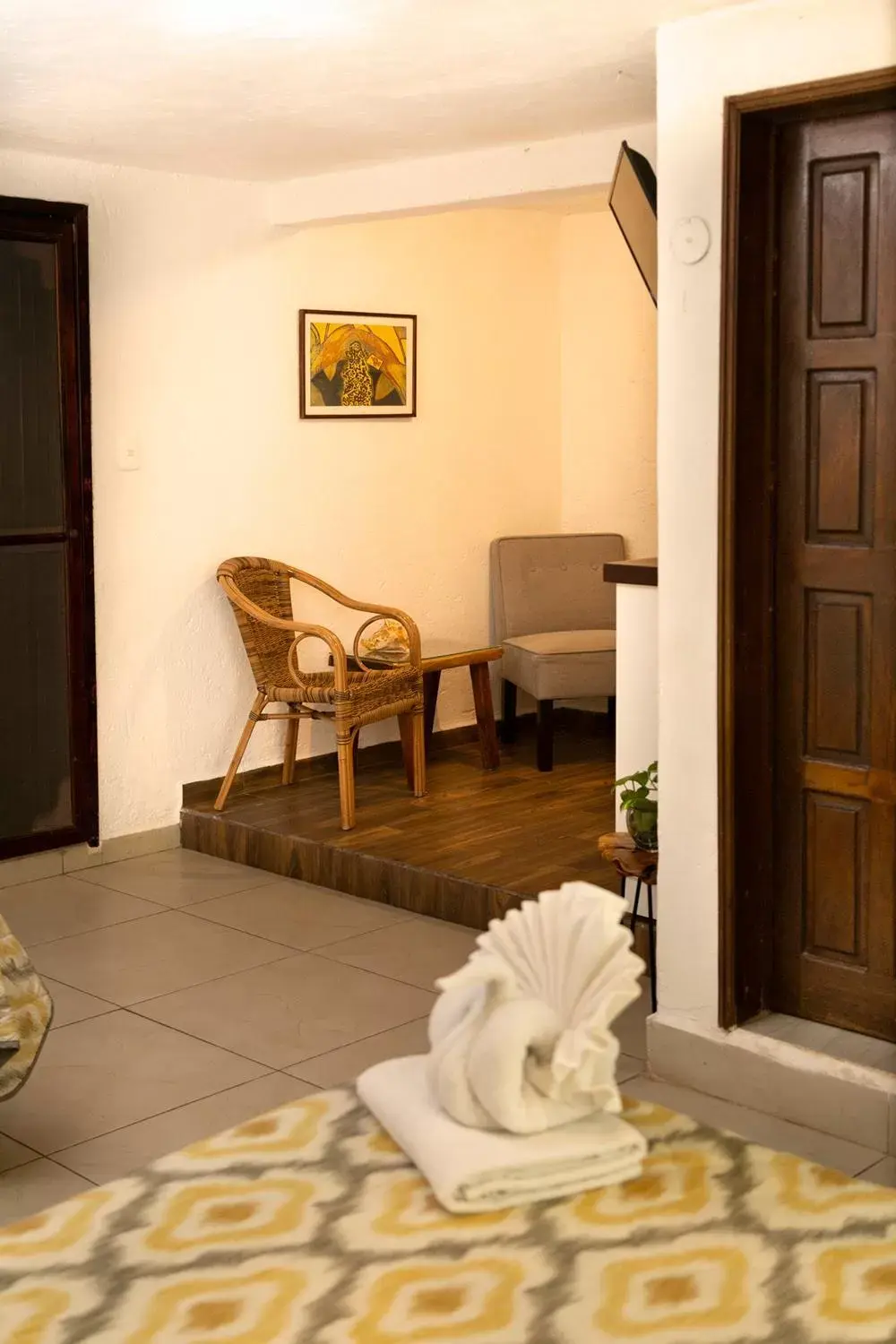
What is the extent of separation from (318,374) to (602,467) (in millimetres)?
1648

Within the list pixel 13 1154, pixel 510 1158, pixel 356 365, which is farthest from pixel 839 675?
pixel 356 365

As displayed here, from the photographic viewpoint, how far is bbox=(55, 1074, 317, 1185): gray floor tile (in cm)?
316

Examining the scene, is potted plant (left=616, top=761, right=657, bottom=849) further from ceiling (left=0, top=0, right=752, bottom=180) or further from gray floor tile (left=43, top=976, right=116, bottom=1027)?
ceiling (left=0, top=0, right=752, bottom=180)

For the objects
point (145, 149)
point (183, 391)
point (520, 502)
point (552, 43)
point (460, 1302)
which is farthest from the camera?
point (520, 502)

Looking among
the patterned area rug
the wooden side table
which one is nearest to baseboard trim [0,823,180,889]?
the wooden side table

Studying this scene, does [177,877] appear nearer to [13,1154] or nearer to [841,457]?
[13,1154]

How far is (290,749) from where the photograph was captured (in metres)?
5.82

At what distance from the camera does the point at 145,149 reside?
191 inches

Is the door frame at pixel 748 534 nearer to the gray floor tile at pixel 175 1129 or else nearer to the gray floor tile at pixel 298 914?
the gray floor tile at pixel 175 1129

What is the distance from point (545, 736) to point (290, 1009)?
2263 millimetres

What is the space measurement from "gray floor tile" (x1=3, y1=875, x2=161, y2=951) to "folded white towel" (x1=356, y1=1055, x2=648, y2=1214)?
2.21 m

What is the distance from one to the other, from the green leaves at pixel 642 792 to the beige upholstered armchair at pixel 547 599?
219 centimetres

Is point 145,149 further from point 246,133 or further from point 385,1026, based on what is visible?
point 385,1026

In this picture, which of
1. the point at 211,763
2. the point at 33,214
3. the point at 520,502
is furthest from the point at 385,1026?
the point at 520,502
